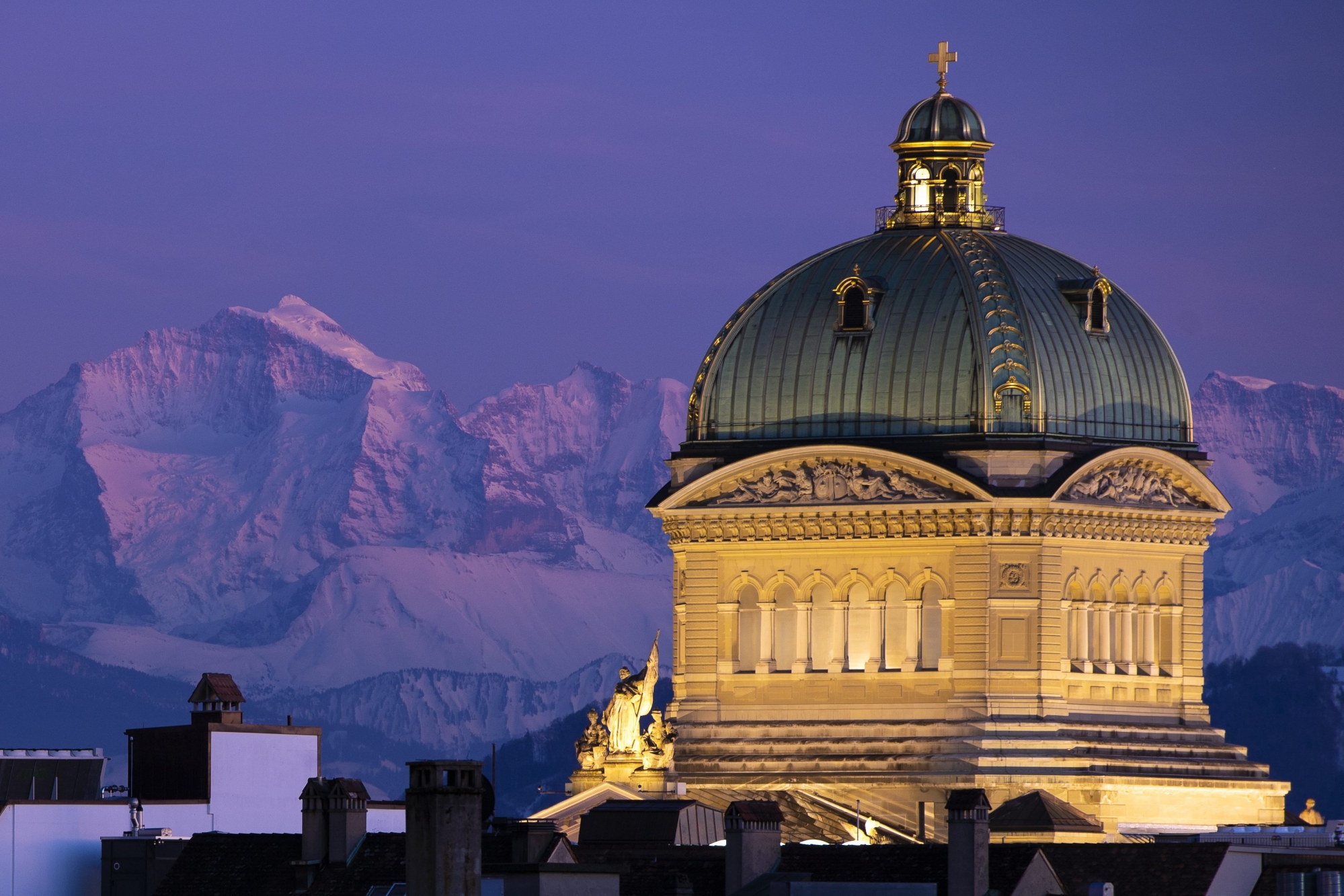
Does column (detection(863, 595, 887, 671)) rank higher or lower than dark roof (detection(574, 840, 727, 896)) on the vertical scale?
higher

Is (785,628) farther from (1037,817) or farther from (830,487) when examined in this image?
(1037,817)

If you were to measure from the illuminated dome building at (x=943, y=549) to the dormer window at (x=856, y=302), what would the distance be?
0.05 m

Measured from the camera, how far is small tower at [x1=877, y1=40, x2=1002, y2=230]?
12712 cm

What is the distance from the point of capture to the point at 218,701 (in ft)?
390

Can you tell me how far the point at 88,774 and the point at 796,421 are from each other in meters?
20.1

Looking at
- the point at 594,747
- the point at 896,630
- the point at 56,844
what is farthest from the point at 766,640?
the point at 56,844

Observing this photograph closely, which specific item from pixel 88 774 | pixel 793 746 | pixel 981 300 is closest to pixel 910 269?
pixel 981 300

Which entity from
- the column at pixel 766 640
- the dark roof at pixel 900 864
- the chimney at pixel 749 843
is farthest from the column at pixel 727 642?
the chimney at pixel 749 843

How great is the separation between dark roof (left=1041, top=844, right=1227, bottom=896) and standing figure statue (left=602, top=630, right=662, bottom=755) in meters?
24.6

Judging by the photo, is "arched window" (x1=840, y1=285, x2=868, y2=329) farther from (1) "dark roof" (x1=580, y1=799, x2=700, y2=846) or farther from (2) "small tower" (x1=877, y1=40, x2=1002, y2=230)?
(1) "dark roof" (x1=580, y1=799, x2=700, y2=846)

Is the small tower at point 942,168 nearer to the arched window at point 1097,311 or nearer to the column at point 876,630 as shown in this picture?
the arched window at point 1097,311

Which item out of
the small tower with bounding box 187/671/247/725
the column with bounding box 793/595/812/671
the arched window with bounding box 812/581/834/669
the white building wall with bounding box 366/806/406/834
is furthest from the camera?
the column with bounding box 793/595/812/671

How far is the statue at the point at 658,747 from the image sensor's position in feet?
400

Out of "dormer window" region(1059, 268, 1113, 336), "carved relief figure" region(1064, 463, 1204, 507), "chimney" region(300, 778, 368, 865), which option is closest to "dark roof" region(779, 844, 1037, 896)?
"chimney" region(300, 778, 368, 865)
